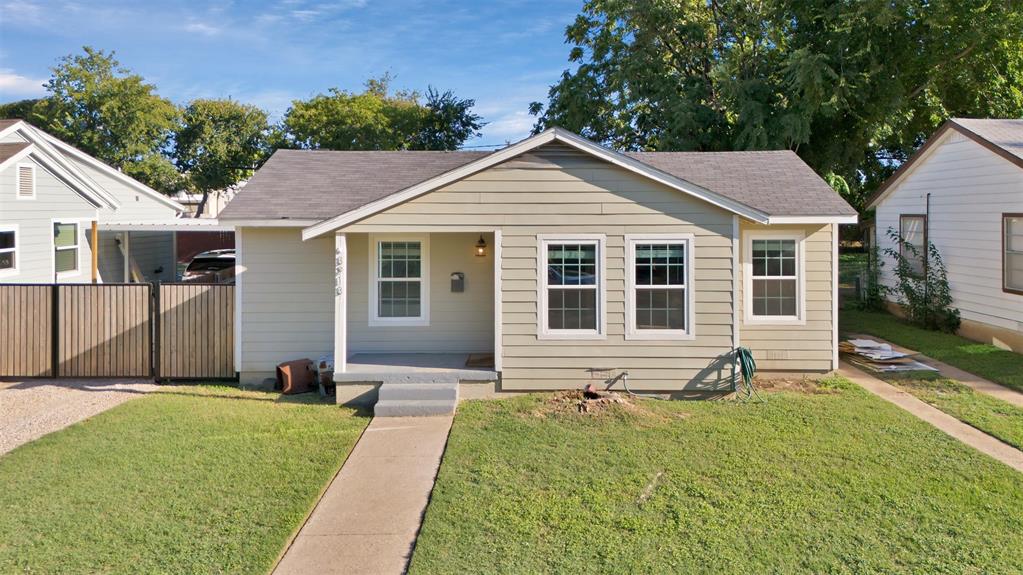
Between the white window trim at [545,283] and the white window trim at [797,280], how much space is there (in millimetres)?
2424

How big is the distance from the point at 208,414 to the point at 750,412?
7.00 metres

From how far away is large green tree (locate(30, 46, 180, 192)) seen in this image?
34594mm

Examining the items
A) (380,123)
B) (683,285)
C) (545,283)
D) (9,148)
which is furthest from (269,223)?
(380,123)

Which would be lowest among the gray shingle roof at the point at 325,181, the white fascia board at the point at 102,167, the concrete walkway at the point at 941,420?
the concrete walkway at the point at 941,420

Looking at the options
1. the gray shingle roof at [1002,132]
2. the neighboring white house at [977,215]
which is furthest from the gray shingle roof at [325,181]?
the neighboring white house at [977,215]

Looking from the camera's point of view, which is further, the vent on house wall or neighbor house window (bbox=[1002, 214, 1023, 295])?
the vent on house wall

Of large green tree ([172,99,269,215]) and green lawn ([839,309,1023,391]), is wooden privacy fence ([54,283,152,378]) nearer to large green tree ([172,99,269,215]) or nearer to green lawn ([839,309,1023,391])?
green lawn ([839,309,1023,391])

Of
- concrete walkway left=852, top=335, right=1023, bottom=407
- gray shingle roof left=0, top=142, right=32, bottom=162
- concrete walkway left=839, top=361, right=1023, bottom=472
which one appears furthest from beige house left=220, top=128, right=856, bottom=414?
gray shingle roof left=0, top=142, right=32, bottom=162

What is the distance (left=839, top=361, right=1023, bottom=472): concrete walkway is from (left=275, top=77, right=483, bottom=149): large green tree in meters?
29.8

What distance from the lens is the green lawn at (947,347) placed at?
11.2m

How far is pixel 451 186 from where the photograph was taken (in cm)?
995

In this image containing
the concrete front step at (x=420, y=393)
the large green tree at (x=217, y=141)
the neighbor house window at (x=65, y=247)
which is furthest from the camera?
the large green tree at (x=217, y=141)

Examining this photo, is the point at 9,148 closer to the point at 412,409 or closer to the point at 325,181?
the point at 325,181

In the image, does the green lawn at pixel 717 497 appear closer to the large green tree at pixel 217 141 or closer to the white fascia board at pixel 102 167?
the white fascia board at pixel 102 167
